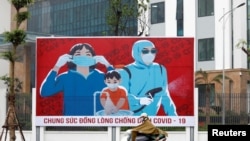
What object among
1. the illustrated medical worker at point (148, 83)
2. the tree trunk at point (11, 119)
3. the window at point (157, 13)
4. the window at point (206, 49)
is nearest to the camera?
the tree trunk at point (11, 119)

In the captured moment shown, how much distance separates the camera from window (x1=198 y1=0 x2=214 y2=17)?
1863 inches

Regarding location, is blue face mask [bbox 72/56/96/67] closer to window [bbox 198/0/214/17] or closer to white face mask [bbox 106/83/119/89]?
white face mask [bbox 106/83/119/89]

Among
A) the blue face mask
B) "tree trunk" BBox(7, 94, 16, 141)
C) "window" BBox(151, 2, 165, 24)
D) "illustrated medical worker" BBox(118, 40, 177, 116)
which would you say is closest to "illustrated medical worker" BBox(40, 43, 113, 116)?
the blue face mask

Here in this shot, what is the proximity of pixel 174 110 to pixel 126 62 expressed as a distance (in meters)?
2.35

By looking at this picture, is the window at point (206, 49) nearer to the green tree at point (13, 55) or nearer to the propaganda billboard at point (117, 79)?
the propaganda billboard at point (117, 79)

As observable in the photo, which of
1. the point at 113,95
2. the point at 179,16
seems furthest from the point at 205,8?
the point at 113,95

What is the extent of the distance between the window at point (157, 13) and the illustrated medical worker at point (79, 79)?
30.5 meters

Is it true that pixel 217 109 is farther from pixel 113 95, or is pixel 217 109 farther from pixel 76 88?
pixel 76 88

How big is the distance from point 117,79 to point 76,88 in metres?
1.47

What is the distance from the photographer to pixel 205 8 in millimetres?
47656

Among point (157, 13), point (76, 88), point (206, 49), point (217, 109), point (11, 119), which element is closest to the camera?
point (11, 119)

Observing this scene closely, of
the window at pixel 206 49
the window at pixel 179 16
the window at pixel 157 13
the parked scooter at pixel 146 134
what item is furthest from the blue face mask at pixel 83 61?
the window at pixel 157 13

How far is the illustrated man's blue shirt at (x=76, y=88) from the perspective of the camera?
2055 cm

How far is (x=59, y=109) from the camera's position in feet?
67.9
